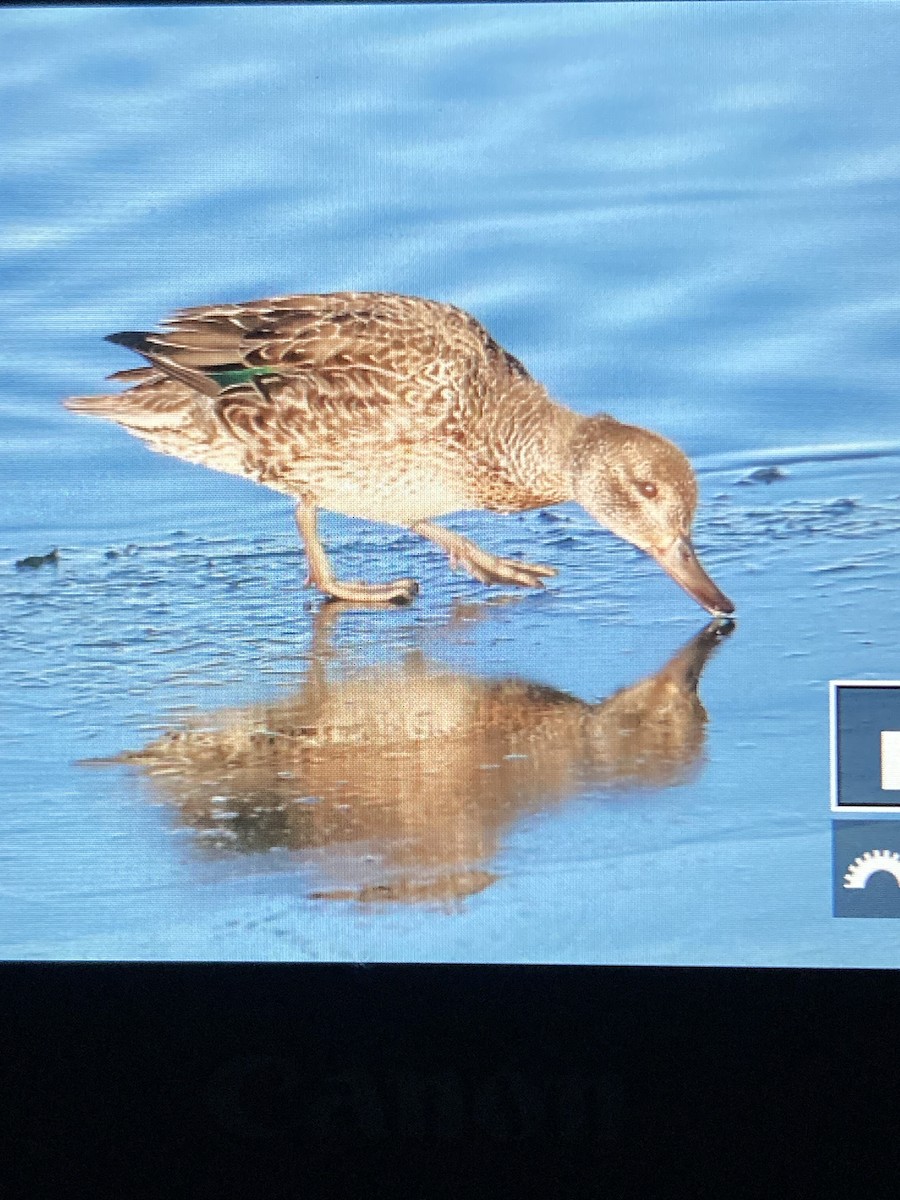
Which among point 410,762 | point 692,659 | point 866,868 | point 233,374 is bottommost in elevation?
point 866,868

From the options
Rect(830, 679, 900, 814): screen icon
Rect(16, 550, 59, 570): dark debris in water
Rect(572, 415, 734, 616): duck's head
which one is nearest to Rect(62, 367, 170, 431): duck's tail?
Rect(16, 550, 59, 570): dark debris in water

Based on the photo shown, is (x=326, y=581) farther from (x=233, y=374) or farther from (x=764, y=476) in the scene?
(x=764, y=476)

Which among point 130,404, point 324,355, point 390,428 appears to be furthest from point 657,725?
point 130,404

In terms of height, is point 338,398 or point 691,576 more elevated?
point 338,398

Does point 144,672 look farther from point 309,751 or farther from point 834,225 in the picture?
point 834,225

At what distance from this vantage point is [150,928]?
5.56 feet

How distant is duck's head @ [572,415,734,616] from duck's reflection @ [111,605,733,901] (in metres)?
0.08

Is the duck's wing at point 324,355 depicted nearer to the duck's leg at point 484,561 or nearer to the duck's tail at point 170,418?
the duck's tail at point 170,418

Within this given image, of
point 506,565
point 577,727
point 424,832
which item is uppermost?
point 506,565

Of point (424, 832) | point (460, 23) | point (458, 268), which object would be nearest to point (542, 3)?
point (460, 23)

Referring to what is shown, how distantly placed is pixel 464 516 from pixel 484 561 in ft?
0.20

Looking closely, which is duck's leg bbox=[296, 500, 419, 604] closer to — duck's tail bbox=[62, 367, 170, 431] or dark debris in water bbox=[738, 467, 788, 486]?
duck's tail bbox=[62, 367, 170, 431]

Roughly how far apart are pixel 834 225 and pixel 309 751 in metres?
0.88

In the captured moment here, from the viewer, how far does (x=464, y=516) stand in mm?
1723
